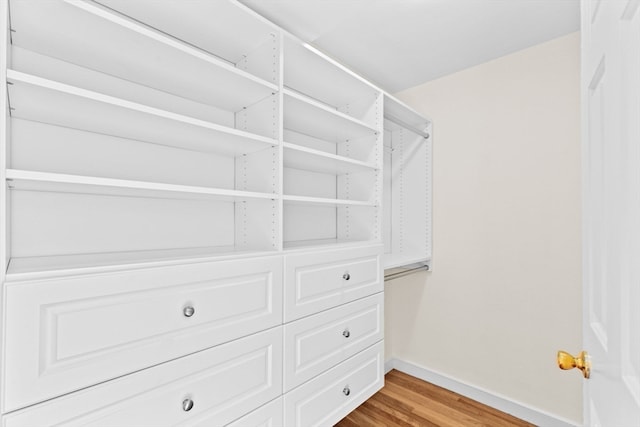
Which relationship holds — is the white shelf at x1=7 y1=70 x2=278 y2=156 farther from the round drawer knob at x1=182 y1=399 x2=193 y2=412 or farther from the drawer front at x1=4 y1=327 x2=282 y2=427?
the round drawer knob at x1=182 y1=399 x2=193 y2=412

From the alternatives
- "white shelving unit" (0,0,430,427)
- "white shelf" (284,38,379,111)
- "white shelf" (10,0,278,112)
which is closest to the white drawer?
"white shelving unit" (0,0,430,427)

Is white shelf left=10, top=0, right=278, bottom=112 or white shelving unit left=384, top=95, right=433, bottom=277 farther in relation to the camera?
white shelving unit left=384, top=95, right=433, bottom=277

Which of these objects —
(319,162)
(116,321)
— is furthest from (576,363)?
(319,162)

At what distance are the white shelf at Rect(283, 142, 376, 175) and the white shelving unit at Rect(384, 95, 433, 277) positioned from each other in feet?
2.20

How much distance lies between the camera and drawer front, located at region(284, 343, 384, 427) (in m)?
1.42

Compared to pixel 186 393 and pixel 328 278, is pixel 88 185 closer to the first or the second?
pixel 186 393

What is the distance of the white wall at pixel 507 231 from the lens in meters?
1.92

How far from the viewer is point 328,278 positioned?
156cm

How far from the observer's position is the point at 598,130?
69 centimetres

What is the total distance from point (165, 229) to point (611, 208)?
1.40 m

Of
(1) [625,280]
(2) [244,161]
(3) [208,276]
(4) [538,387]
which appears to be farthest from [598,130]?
(4) [538,387]

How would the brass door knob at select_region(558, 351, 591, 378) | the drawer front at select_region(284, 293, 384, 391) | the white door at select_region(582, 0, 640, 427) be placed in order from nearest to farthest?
the white door at select_region(582, 0, 640, 427)
the brass door knob at select_region(558, 351, 591, 378)
the drawer front at select_region(284, 293, 384, 391)

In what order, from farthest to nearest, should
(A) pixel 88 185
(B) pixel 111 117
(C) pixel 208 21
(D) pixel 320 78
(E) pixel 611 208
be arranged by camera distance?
1. (D) pixel 320 78
2. (C) pixel 208 21
3. (B) pixel 111 117
4. (A) pixel 88 185
5. (E) pixel 611 208

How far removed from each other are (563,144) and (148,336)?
234 centimetres
